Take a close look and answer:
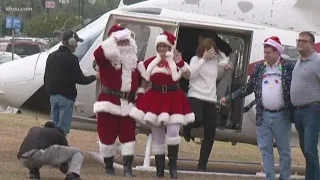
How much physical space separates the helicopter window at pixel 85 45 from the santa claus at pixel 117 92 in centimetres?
120

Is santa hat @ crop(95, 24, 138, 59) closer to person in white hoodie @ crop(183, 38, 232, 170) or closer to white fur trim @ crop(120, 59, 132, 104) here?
white fur trim @ crop(120, 59, 132, 104)

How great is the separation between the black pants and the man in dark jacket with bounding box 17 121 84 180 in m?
1.97

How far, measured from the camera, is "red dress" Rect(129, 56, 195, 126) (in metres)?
9.16

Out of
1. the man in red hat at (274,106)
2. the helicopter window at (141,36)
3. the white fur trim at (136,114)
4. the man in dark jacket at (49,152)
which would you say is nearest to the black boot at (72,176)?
the man in dark jacket at (49,152)

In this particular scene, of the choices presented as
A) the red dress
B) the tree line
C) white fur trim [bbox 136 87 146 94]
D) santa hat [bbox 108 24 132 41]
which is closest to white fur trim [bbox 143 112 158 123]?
the red dress

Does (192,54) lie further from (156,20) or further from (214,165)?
(214,165)

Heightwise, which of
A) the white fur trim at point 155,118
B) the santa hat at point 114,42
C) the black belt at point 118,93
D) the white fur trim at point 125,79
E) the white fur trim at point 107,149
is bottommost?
the white fur trim at point 107,149

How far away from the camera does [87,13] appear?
68312 millimetres

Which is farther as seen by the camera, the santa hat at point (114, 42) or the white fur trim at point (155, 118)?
the white fur trim at point (155, 118)

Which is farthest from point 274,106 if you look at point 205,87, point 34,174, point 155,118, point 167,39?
point 34,174

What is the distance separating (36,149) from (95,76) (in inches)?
68.6

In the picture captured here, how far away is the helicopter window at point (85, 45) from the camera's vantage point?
1041 centimetres

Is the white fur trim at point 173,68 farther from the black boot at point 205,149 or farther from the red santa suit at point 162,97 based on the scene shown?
the black boot at point 205,149

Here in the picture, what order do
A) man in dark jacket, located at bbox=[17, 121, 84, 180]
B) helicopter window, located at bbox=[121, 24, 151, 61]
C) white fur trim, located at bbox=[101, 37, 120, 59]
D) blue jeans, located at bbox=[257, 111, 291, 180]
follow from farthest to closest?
helicopter window, located at bbox=[121, 24, 151, 61], white fur trim, located at bbox=[101, 37, 120, 59], blue jeans, located at bbox=[257, 111, 291, 180], man in dark jacket, located at bbox=[17, 121, 84, 180]
